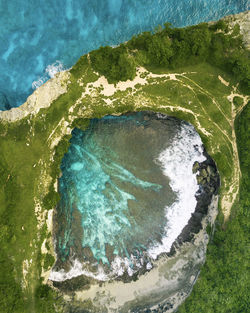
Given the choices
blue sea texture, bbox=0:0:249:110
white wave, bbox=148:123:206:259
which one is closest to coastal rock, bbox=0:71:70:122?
blue sea texture, bbox=0:0:249:110

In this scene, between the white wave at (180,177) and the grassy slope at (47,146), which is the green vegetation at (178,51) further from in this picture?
the white wave at (180,177)

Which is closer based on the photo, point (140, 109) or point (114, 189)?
point (140, 109)

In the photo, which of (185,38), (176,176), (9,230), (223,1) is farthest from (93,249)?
(223,1)

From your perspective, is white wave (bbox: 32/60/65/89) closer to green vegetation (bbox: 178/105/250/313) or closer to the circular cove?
the circular cove

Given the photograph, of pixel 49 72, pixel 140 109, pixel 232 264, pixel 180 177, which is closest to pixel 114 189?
pixel 180 177

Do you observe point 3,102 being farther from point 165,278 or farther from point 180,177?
point 165,278
